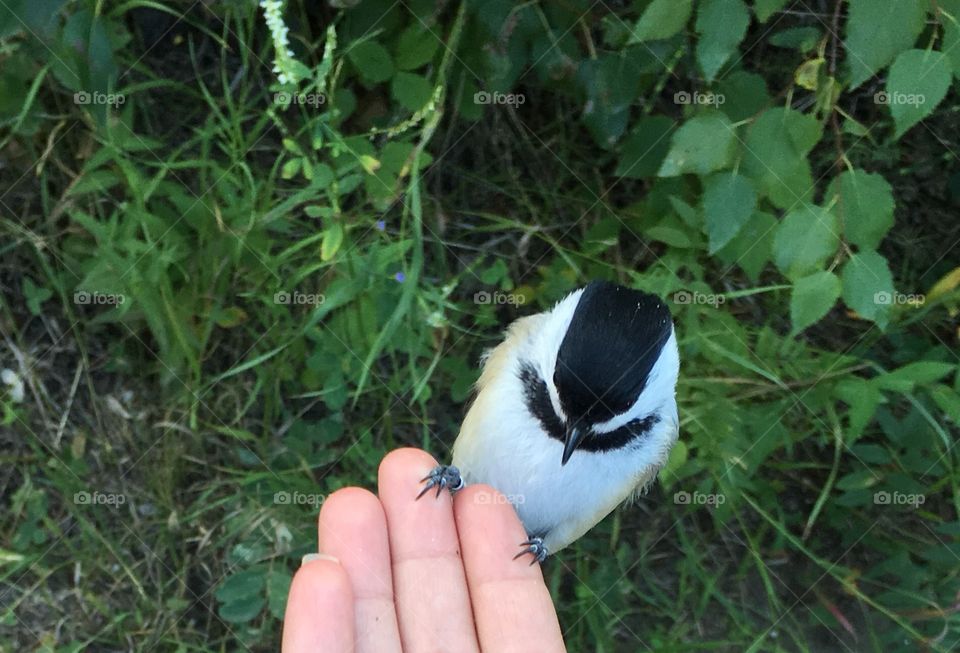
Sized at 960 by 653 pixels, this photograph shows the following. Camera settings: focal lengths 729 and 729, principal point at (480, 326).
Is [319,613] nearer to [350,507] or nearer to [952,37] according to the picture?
[350,507]

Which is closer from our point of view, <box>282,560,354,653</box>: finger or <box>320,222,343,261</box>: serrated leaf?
<box>282,560,354,653</box>: finger

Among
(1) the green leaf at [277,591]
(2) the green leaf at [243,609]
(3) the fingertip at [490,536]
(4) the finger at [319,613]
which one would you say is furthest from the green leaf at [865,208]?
(2) the green leaf at [243,609]

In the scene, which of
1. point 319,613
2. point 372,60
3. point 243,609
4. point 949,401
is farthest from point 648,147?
point 243,609

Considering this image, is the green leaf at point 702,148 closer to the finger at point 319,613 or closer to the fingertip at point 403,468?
the fingertip at point 403,468

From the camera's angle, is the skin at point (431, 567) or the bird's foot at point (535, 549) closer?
the skin at point (431, 567)

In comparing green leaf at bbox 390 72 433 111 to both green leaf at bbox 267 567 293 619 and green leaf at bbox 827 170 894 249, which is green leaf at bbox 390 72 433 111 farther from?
green leaf at bbox 267 567 293 619

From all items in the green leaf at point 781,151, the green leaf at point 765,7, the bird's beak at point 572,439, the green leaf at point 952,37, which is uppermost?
the green leaf at point 765,7

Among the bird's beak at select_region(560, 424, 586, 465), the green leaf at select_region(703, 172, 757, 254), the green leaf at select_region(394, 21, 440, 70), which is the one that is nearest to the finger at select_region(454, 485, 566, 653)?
the bird's beak at select_region(560, 424, 586, 465)

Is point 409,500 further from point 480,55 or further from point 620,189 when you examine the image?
point 620,189
